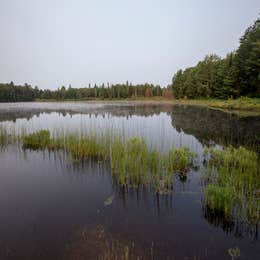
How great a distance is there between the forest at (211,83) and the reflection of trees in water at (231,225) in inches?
1030

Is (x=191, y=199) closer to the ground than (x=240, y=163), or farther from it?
closer to the ground

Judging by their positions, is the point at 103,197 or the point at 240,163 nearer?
the point at 103,197

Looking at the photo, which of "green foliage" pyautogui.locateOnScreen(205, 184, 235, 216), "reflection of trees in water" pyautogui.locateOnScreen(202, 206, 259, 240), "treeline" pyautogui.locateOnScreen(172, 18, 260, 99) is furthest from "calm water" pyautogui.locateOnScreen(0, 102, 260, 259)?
"treeline" pyautogui.locateOnScreen(172, 18, 260, 99)

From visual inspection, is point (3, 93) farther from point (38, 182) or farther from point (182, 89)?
point (38, 182)

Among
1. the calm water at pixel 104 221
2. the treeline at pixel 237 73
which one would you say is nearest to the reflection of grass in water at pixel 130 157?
the calm water at pixel 104 221

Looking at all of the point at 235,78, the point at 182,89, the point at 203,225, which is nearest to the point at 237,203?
Answer: the point at 203,225

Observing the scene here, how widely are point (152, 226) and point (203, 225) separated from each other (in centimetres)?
87

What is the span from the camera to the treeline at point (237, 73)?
25.8 meters

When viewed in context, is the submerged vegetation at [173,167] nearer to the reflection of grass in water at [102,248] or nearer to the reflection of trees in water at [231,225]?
the reflection of trees in water at [231,225]

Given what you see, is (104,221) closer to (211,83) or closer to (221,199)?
(221,199)

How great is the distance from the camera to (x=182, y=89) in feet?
174

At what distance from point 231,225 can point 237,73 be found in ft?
105

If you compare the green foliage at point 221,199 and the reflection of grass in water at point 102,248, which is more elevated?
the green foliage at point 221,199

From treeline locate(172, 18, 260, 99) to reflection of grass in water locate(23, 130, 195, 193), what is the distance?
24638 mm
